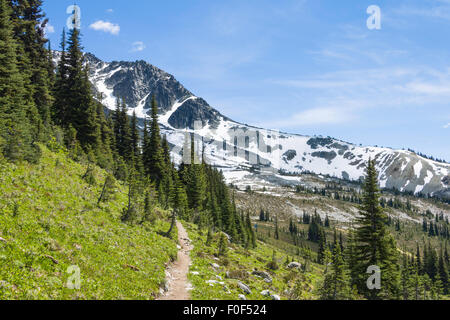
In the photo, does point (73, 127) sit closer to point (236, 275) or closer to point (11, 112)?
point (11, 112)

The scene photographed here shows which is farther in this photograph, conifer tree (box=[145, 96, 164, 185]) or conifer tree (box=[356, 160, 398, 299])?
conifer tree (box=[145, 96, 164, 185])

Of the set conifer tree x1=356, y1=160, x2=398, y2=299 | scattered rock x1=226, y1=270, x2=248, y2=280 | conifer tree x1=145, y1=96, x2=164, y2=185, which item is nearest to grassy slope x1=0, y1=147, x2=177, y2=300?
scattered rock x1=226, y1=270, x2=248, y2=280

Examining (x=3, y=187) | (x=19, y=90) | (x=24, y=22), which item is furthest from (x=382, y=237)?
(x=24, y=22)

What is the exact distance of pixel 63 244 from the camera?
13.6m

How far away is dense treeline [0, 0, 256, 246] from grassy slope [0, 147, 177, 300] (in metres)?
3.01

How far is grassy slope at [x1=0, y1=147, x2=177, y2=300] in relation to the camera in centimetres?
1010

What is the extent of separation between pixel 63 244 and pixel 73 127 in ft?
108

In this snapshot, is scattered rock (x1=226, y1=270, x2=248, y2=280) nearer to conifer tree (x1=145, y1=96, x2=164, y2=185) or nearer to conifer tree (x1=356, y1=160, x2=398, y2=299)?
conifer tree (x1=356, y1=160, x2=398, y2=299)

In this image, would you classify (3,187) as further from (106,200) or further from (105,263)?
(106,200)

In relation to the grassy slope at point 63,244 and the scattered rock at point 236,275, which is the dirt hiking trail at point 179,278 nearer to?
the grassy slope at point 63,244

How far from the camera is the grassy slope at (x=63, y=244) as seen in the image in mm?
10105

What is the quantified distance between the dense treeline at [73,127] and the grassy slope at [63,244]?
3.01 m

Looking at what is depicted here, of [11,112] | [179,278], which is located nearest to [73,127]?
[11,112]

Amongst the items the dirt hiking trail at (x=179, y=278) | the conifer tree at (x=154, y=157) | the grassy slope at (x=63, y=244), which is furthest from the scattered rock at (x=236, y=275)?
the conifer tree at (x=154, y=157)
